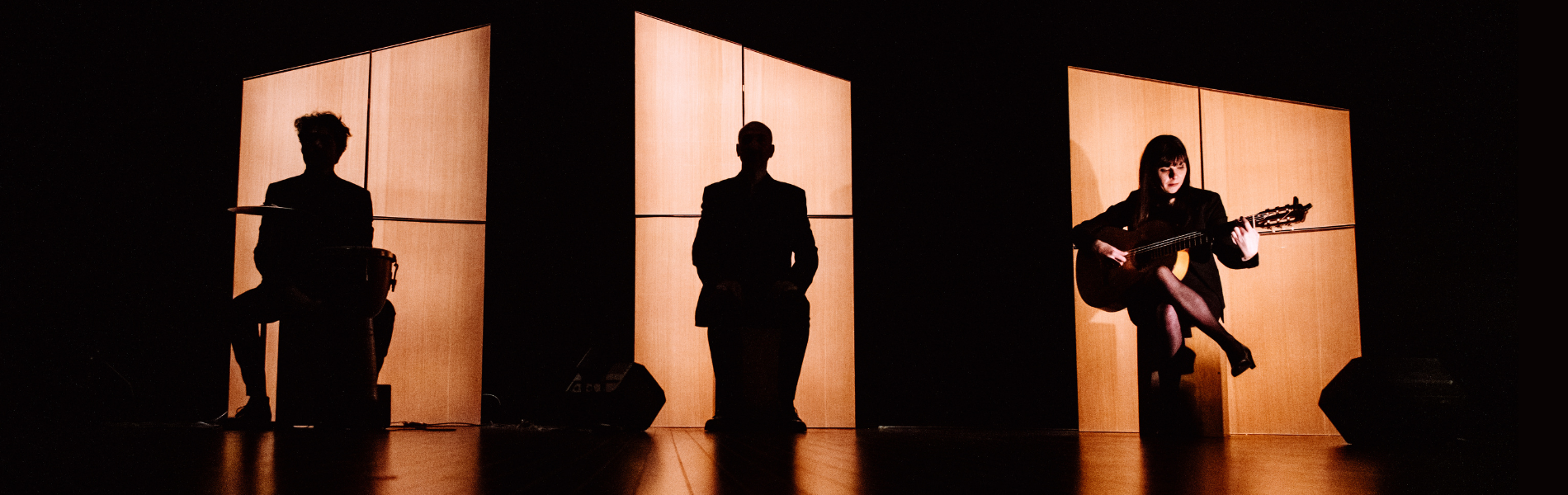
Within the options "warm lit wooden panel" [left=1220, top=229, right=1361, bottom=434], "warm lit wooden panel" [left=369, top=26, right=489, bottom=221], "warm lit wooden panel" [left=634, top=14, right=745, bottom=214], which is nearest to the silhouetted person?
"warm lit wooden panel" [left=634, top=14, right=745, bottom=214]

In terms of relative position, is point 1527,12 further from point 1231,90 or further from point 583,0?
point 583,0

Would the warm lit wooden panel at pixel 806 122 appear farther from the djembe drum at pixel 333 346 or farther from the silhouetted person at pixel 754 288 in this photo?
the djembe drum at pixel 333 346

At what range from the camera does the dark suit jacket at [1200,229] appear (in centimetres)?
345

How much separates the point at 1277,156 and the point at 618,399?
3.27 meters

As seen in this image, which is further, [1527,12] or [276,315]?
[276,315]

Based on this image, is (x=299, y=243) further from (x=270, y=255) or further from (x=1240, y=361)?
(x=1240, y=361)

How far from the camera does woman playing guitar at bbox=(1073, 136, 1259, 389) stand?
11.3 ft

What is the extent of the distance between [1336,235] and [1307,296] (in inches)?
12.2

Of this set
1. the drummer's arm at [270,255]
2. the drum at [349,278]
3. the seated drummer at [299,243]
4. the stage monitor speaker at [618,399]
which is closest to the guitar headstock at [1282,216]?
the stage monitor speaker at [618,399]

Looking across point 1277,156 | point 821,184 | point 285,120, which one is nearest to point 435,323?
point 285,120

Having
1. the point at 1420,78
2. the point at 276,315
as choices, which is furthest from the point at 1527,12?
the point at 276,315

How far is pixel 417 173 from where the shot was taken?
15.8 feet

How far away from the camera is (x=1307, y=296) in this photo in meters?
3.96

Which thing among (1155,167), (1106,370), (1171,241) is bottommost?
(1106,370)
